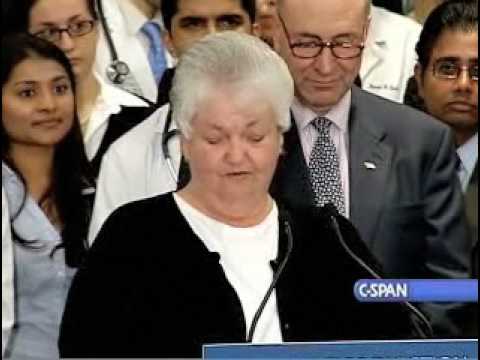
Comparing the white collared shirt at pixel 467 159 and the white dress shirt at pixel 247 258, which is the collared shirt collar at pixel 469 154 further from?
the white dress shirt at pixel 247 258

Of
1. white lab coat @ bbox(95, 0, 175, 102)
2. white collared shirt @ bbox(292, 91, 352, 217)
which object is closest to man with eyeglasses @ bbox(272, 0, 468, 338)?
white collared shirt @ bbox(292, 91, 352, 217)

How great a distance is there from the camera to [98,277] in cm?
133

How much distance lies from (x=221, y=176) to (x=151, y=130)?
0.65 feet

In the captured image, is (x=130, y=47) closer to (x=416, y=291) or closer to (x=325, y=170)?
(x=325, y=170)

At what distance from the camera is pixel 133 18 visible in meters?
1.46

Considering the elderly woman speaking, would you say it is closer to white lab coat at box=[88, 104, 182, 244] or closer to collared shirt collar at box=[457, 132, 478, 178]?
white lab coat at box=[88, 104, 182, 244]

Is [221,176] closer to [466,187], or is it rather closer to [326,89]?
[326,89]

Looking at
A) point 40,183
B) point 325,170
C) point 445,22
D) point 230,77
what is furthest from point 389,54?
point 40,183

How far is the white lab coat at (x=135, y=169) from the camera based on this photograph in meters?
1.43

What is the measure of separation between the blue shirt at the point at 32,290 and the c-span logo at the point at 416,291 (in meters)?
0.42

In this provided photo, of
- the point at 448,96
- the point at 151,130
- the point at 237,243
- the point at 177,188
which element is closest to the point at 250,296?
the point at 237,243

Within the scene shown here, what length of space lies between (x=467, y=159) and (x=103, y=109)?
530 mm

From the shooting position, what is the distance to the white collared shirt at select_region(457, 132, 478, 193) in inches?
57.1

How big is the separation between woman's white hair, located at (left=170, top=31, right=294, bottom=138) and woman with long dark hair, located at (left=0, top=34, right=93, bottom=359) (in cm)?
21
